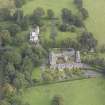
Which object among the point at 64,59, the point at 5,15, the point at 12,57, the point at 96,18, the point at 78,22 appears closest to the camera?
the point at 12,57

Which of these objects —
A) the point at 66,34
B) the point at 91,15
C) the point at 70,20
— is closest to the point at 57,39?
the point at 66,34

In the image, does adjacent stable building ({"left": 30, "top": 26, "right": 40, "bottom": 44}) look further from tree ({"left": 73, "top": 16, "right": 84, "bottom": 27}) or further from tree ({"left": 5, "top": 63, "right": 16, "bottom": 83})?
tree ({"left": 5, "top": 63, "right": 16, "bottom": 83})

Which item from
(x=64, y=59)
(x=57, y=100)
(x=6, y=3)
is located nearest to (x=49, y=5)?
(x=6, y=3)

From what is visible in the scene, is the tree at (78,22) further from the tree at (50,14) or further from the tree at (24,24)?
the tree at (24,24)

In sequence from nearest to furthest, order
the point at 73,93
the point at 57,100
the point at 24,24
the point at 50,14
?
the point at 57,100 → the point at 73,93 → the point at 24,24 → the point at 50,14

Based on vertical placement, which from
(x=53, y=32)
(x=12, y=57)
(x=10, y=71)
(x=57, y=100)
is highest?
(x=53, y=32)

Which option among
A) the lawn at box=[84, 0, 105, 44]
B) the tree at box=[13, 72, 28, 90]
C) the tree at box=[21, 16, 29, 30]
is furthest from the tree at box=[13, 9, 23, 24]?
the tree at box=[13, 72, 28, 90]

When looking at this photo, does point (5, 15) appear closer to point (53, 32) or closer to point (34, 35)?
point (34, 35)
